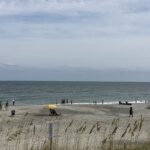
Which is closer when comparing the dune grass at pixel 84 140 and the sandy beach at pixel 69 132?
the dune grass at pixel 84 140

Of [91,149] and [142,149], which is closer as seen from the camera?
[142,149]

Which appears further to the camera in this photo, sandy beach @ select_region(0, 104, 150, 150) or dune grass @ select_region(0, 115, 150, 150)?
sandy beach @ select_region(0, 104, 150, 150)

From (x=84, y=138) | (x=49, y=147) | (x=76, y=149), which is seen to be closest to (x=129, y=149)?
(x=76, y=149)

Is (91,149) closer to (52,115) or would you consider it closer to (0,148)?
(0,148)

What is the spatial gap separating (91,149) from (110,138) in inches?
126

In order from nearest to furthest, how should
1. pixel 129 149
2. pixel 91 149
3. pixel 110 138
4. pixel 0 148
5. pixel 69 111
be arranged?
pixel 110 138, pixel 129 149, pixel 91 149, pixel 0 148, pixel 69 111

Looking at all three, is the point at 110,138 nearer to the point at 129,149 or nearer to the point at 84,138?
the point at 129,149

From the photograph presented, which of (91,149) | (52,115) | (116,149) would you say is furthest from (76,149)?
(52,115)

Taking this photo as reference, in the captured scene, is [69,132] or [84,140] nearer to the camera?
[84,140]

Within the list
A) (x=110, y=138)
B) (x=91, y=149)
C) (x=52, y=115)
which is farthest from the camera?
(x=52, y=115)

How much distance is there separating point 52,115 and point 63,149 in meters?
35.9

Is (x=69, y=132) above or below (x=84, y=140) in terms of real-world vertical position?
below

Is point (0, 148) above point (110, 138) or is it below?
below

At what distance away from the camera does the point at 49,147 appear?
1107cm
